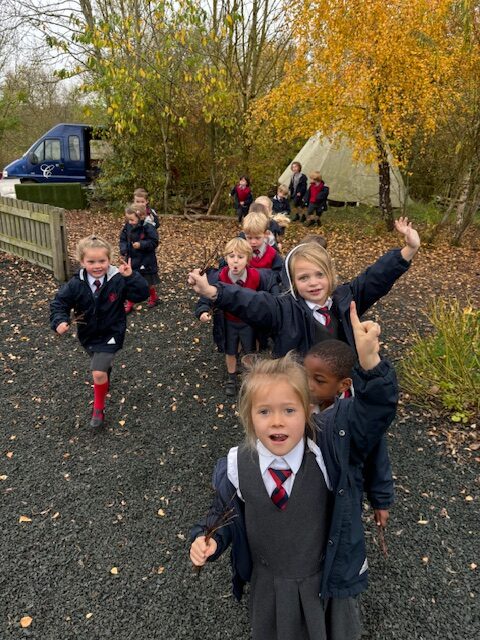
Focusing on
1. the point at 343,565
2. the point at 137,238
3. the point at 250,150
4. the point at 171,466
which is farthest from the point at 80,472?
the point at 250,150

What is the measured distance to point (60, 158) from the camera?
16.8 metres

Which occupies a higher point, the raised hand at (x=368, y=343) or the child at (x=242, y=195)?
the raised hand at (x=368, y=343)

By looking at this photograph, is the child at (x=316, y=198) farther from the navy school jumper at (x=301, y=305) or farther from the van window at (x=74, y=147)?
the navy school jumper at (x=301, y=305)

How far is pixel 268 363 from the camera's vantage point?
1.95 metres

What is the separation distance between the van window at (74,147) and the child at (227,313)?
14193 millimetres

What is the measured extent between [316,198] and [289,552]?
12.1 meters

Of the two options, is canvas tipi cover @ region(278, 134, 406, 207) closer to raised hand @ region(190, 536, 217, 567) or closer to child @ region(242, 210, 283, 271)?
child @ region(242, 210, 283, 271)

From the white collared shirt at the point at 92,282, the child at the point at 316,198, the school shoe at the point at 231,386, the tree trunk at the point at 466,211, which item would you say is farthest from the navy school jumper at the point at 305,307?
the child at the point at 316,198

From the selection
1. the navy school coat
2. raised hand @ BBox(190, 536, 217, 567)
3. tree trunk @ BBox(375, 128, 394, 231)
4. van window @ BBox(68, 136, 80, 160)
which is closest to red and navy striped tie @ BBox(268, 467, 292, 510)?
raised hand @ BBox(190, 536, 217, 567)

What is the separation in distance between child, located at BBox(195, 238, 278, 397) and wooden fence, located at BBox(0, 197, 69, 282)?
4.18m

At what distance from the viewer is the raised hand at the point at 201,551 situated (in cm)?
173

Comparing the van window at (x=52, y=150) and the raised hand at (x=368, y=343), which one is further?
the van window at (x=52, y=150)

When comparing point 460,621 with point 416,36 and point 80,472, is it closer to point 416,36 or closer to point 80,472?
point 80,472

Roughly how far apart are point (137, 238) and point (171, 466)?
3961 millimetres
